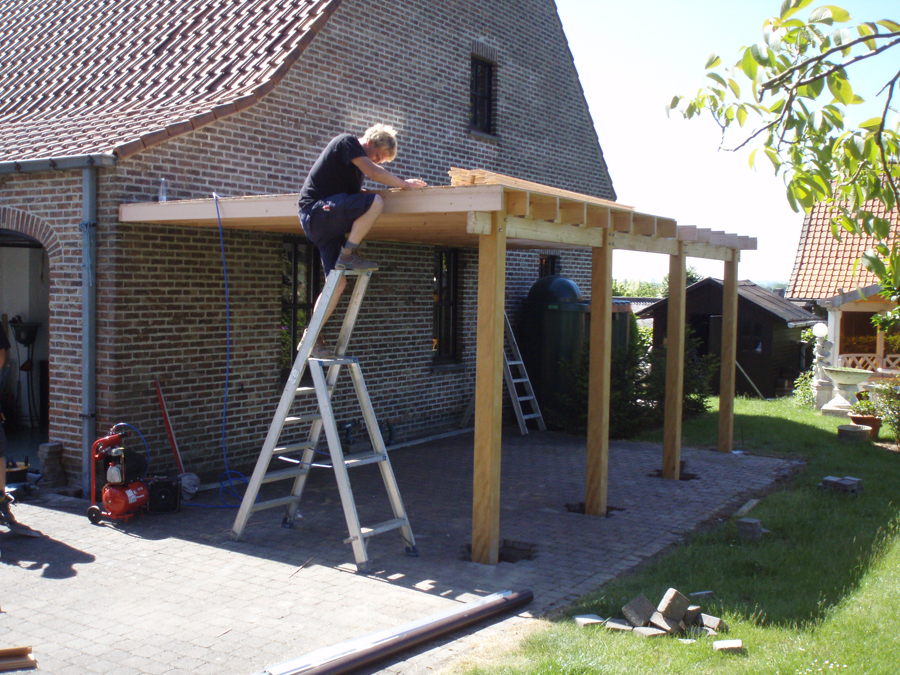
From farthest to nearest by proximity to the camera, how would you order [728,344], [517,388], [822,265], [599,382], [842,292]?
1. [822,265]
2. [842,292]
3. [517,388]
4. [728,344]
5. [599,382]

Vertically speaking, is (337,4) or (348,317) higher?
(337,4)

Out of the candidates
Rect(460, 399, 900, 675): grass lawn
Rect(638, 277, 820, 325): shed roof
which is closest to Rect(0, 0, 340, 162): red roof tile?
Rect(460, 399, 900, 675): grass lawn

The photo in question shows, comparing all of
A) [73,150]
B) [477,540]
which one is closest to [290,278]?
[73,150]

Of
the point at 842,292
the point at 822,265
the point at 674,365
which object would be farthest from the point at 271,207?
the point at 822,265

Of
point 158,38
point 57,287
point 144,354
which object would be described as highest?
point 158,38

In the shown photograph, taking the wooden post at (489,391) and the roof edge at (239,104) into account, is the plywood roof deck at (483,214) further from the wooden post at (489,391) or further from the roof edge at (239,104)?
the roof edge at (239,104)

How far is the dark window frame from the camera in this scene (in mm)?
13062

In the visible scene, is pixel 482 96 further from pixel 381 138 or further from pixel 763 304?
pixel 763 304

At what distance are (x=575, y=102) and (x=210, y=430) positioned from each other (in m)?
9.86

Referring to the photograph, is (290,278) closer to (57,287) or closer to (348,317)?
(57,287)

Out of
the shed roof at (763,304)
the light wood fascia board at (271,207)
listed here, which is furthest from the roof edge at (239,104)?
the shed roof at (763,304)

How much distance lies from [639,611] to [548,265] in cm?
1058

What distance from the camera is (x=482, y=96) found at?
13258 millimetres

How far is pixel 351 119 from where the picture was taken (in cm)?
1057
